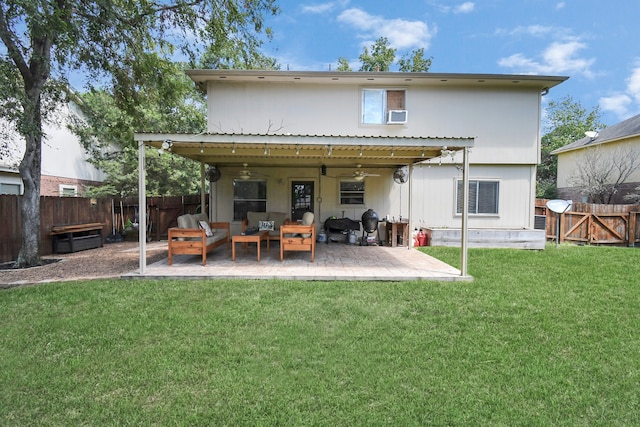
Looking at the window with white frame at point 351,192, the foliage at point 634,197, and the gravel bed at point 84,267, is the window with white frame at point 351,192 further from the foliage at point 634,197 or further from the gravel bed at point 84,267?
the foliage at point 634,197

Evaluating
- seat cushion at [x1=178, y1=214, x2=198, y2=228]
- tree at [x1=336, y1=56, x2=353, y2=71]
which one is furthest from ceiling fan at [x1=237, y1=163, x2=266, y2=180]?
tree at [x1=336, y1=56, x2=353, y2=71]

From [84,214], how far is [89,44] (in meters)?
4.57

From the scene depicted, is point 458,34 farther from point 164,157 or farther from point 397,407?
point 397,407

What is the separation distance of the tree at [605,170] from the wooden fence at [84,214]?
56.5ft

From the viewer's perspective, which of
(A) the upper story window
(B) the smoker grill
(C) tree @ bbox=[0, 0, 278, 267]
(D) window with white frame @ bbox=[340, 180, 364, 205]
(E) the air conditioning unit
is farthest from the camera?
(D) window with white frame @ bbox=[340, 180, 364, 205]

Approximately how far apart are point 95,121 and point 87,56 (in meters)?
1.58

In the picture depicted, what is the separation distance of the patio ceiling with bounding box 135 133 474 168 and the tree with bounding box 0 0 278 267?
8.76ft

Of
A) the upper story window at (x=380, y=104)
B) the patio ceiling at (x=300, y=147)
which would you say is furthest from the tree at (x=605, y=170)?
the patio ceiling at (x=300, y=147)

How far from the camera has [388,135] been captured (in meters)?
10.2

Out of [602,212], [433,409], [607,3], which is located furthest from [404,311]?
[607,3]

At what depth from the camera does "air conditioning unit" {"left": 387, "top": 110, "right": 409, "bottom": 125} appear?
9.95 metres

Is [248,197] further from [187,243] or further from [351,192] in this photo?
[187,243]

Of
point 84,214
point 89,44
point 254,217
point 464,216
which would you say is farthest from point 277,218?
point 89,44

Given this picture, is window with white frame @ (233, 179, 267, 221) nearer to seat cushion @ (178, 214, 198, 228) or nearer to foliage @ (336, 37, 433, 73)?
seat cushion @ (178, 214, 198, 228)
